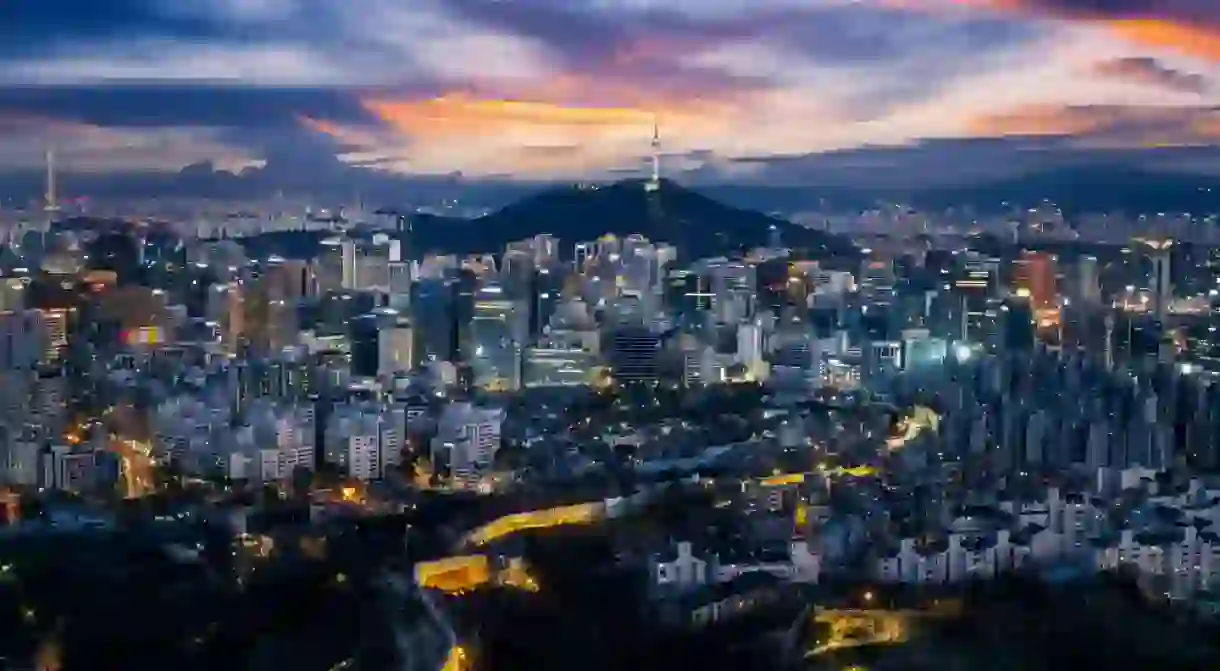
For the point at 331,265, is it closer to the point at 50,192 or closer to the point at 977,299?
the point at 50,192

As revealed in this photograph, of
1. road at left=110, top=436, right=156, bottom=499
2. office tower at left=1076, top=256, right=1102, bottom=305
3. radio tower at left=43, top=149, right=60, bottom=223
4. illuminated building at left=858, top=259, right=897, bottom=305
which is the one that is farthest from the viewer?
radio tower at left=43, top=149, right=60, bottom=223

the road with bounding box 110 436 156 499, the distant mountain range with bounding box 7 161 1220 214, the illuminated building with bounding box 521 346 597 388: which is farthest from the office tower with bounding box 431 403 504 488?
the road with bounding box 110 436 156 499

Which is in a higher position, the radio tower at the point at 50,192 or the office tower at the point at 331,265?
the radio tower at the point at 50,192

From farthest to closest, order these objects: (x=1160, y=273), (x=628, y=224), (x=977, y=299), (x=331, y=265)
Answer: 1. (x=331, y=265)
2. (x=628, y=224)
3. (x=977, y=299)
4. (x=1160, y=273)

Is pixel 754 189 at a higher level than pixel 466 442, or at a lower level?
higher

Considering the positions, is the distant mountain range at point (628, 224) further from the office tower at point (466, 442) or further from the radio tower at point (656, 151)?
the office tower at point (466, 442)

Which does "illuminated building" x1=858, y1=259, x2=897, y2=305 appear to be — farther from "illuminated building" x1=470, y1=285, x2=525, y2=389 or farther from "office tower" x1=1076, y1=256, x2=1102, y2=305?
"illuminated building" x1=470, y1=285, x2=525, y2=389

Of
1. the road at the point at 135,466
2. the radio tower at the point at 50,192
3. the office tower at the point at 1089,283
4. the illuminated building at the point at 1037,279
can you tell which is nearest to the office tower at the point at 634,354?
the illuminated building at the point at 1037,279

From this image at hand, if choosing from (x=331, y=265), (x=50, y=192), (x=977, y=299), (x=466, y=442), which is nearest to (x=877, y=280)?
(x=977, y=299)
